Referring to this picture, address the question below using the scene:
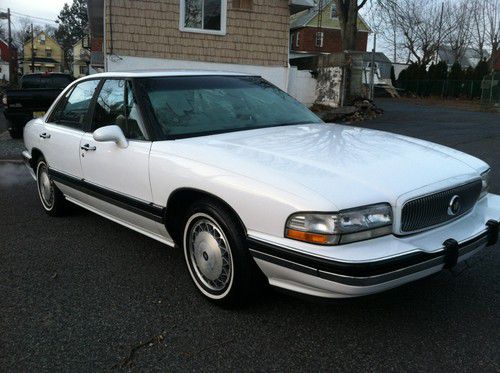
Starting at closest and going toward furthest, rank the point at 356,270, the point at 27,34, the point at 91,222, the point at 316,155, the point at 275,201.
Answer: the point at 356,270 → the point at 275,201 → the point at 316,155 → the point at 91,222 → the point at 27,34

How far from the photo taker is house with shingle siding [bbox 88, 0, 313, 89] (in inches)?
597

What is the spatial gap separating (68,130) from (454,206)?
343 centimetres

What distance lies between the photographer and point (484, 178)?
3.59 m

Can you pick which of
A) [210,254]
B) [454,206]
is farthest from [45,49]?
[454,206]

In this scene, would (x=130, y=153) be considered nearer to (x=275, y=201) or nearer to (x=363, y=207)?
(x=275, y=201)

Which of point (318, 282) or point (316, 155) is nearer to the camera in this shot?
point (318, 282)

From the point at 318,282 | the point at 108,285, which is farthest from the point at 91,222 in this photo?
the point at 318,282

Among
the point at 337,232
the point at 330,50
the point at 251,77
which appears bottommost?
the point at 337,232

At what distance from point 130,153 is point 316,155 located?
1417 mm

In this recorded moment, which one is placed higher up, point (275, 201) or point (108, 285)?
point (275, 201)

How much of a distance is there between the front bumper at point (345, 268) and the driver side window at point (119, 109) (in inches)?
58.9

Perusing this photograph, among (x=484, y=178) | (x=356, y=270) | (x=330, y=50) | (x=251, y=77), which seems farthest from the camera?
(x=330, y=50)

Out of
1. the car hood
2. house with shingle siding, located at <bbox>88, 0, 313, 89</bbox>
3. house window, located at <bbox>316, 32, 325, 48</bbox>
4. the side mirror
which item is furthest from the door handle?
house window, located at <bbox>316, 32, 325, 48</bbox>

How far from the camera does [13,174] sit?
8070mm
